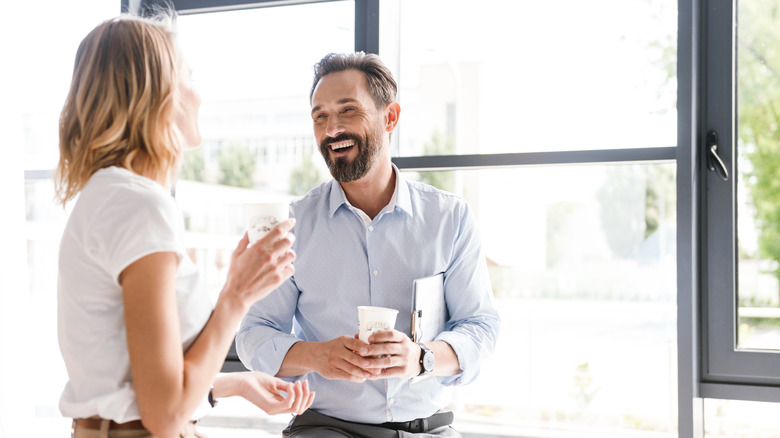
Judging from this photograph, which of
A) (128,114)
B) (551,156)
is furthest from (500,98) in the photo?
(128,114)

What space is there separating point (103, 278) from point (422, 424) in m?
1.09

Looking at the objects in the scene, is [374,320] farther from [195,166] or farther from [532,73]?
[195,166]

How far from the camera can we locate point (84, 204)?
1103 millimetres

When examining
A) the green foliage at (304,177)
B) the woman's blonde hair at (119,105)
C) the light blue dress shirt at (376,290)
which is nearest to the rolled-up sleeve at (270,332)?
the light blue dress shirt at (376,290)

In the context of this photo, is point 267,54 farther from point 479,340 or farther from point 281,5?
point 479,340

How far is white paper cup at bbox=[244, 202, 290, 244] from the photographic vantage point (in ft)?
4.40

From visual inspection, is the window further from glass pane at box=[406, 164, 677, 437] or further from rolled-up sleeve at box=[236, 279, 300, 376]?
rolled-up sleeve at box=[236, 279, 300, 376]

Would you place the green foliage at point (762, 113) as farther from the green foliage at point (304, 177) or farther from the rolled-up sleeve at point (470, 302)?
the green foliage at point (304, 177)

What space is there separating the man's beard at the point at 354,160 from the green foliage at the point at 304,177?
57.9 inches

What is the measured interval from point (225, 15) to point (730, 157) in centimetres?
191

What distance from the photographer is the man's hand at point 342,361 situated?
5.43 ft

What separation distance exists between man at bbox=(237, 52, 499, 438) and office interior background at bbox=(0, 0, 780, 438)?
0.35m

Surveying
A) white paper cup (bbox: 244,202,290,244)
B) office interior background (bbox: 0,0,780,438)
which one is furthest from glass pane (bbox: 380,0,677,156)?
white paper cup (bbox: 244,202,290,244)

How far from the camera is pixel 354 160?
6.53 feet
